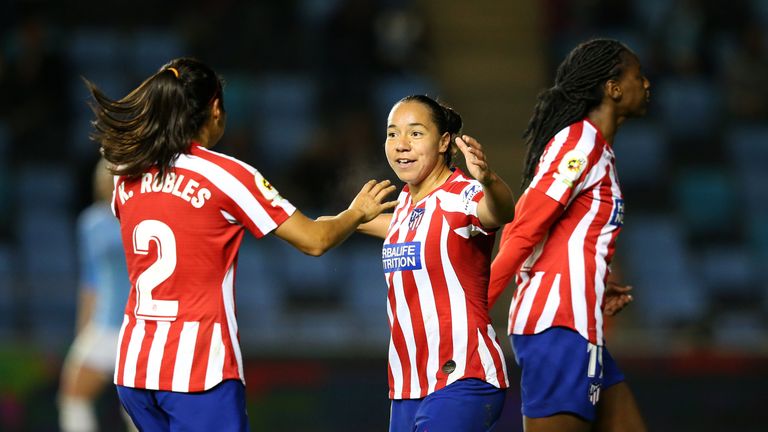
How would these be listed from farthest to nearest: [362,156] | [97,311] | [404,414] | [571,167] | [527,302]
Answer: [362,156], [97,311], [527,302], [571,167], [404,414]

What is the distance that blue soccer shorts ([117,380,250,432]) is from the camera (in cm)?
390

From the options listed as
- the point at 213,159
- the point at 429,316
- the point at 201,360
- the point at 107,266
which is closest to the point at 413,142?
the point at 429,316

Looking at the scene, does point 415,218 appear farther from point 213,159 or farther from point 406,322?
point 213,159

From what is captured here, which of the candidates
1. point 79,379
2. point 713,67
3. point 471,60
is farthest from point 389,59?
point 79,379

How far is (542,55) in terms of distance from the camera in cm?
1265

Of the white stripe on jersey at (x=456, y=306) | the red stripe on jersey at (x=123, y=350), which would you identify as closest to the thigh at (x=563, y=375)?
the white stripe on jersey at (x=456, y=306)

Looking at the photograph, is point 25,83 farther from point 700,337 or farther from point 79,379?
point 700,337

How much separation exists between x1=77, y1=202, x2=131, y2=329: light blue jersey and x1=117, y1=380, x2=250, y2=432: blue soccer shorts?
306 centimetres

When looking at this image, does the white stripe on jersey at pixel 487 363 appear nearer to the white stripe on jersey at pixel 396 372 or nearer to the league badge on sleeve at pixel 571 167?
the white stripe on jersey at pixel 396 372

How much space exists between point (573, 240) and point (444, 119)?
2.25 feet

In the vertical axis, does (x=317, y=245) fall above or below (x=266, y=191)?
below

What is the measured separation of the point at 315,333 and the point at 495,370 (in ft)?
16.6

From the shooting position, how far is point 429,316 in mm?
4184

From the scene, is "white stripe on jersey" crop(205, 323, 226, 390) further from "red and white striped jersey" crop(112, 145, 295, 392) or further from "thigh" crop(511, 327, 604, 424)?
"thigh" crop(511, 327, 604, 424)
